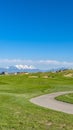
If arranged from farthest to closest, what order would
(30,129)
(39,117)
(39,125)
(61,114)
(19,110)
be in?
(19,110) < (61,114) < (39,117) < (39,125) < (30,129)

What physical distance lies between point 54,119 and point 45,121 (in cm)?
77

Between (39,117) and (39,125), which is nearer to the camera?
(39,125)

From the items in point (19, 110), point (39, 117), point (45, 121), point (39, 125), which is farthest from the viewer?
point (19, 110)

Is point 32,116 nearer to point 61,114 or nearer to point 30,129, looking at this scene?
point 61,114

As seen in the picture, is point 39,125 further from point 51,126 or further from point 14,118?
point 14,118

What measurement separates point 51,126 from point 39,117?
266 centimetres

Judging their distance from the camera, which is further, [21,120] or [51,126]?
[21,120]

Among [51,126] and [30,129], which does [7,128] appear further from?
[51,126]

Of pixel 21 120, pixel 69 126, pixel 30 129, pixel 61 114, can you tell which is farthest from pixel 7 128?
pixel 61 114

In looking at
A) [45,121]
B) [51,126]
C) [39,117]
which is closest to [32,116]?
[39,117]

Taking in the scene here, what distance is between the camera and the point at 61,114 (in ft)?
64.6

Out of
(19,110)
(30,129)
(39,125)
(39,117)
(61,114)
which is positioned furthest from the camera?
(19,110)

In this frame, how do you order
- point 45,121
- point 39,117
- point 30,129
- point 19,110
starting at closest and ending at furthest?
point 30,129 < point 45,121 < point 39,117 < point 19,110

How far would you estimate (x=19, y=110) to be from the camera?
21531 millimetres
